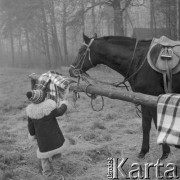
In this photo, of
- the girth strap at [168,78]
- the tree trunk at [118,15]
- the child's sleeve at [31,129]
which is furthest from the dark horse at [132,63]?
the tree trunk at [118,15]

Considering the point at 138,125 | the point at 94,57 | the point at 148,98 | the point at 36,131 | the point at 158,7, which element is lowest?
the point at 138,125

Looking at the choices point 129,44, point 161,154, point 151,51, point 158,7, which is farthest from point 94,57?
point 158,7

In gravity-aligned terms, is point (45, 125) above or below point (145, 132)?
above

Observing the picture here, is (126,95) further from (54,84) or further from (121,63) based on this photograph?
(54,84)

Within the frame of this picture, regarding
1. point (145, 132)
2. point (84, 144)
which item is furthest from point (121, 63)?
point (84, 144)

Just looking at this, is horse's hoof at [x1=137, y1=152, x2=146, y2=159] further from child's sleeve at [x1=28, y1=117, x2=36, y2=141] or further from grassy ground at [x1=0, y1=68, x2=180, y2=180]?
child's sleeve at [x1=28, y1=117, x2=36, y2=141]

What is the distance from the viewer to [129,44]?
5086 mm

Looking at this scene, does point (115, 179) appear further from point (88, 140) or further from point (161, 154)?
point (88, 140)

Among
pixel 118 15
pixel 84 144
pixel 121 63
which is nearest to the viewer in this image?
pixel 121 63

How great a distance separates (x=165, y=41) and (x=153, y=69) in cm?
51

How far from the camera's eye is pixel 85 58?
5.39 meters

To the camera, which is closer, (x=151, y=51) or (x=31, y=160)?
(x=151, y=51)

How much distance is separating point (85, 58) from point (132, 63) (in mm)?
943

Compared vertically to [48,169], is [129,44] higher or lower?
higher
